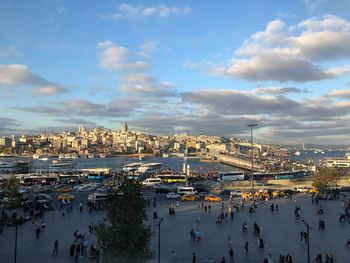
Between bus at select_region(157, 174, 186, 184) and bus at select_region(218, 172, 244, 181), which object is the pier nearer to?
bus at select_region(218, 172, 244, 181)

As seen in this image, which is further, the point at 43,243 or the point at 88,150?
the point at 88,150

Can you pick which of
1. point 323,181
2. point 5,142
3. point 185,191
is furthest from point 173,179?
point 5,142

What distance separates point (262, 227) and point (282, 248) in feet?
11.6

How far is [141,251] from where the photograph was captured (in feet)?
30.8

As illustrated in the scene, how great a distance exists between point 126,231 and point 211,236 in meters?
7.38

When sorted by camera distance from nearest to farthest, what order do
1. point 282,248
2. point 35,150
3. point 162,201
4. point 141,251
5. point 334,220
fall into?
point 141,251, point 282,248, point 334,220, point 162,201, point 35,150

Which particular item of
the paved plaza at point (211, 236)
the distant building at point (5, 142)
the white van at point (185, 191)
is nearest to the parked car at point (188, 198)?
the white van at point (185, 191)

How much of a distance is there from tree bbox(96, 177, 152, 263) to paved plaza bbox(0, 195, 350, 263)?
11.3 feet

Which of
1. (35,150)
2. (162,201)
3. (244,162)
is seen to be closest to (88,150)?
(35,150)

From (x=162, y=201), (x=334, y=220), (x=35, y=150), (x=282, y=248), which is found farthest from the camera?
(x=35, y=150)

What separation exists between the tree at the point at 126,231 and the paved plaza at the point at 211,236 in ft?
11.3

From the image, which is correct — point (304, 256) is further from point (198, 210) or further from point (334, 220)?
point (198, 210)

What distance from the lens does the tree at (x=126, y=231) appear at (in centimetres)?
924

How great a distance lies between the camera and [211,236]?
16.0 meters
